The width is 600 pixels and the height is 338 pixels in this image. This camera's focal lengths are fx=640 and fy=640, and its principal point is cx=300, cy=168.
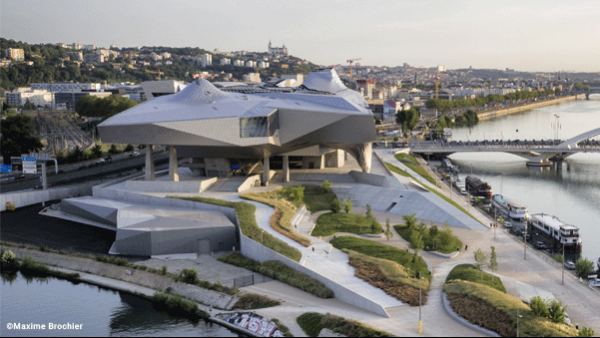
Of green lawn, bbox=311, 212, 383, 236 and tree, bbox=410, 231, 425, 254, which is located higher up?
tree, bbox=410, 231, 425, 254

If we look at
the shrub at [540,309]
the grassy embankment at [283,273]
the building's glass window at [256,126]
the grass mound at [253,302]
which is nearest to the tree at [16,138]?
the building's glass window at [256,126]

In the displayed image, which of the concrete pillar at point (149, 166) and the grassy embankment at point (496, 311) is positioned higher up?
the concrete pillar at point (149, 166)

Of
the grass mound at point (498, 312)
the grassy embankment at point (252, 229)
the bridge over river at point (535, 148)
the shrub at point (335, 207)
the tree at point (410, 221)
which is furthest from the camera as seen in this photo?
the bridge over river at point (535, 148)

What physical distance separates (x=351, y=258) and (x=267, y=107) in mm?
19402

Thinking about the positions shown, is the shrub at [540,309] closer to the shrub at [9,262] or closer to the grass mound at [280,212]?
the grass mound at [280,212]

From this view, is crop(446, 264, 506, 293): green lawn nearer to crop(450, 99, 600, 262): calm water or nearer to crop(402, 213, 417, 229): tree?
crop(402, 213, 417, 229): tree

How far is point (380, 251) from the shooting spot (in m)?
38.4

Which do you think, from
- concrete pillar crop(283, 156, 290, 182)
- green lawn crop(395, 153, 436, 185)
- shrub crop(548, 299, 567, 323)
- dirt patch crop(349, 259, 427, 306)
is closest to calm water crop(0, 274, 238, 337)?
dirt patch crop(349, 259, 427, 306)

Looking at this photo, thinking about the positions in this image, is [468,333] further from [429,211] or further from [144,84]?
[144,84]

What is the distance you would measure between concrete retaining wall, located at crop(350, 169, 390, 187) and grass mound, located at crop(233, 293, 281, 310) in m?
25.7

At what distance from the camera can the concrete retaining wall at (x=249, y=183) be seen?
170 ft

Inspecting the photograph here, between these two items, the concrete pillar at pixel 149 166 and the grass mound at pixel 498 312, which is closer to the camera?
the grass mound at pixel 498 312

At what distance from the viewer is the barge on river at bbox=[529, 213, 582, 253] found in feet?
140

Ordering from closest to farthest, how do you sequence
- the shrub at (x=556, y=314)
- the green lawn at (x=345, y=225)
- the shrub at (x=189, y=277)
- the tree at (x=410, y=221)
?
the shrub at (x=556, y=314) → the shrub at (x=189, y=277) → the green lawn at (x=345, y=225) → the tree at (x=410, y=221)
